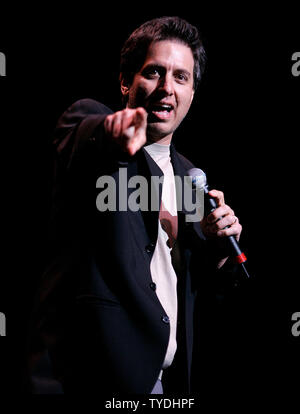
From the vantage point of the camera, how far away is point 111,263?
1.05 metres

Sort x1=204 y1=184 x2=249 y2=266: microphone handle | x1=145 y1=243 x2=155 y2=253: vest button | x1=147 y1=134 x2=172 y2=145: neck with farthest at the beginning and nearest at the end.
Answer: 1. x1=147 y1=134 x2=172 y2=145: neck
2. x1=204 y1=184 x2=249 y2=266: microphone handle
3. x1=145 y1=243 x2=155 y2=253: vest button

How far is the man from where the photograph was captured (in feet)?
3.10

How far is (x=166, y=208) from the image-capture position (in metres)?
1.38

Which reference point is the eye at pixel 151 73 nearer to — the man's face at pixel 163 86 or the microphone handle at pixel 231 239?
the man's face at pixel 163 86

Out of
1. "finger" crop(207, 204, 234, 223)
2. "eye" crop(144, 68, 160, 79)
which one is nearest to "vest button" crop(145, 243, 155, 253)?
"finger" crop(207, 204, 234, 223)

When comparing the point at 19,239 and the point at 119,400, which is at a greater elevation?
the point at 19,239

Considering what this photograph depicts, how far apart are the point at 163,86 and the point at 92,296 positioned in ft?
2.27

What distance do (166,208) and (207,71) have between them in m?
1.09

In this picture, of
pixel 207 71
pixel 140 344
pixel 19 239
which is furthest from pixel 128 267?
pixel 207 71

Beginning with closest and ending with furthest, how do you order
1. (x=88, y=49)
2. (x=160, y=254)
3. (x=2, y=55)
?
(x=160, y=254) → (x=2, y=55) → (x=88, y=49)

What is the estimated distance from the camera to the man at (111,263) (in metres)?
0.94

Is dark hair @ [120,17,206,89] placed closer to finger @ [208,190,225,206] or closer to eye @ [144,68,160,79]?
eye @ [144,68,160,79]

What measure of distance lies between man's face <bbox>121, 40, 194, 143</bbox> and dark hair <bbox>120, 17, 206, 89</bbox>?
0.08ft

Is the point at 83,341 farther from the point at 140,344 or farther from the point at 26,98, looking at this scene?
the point at 26,98
